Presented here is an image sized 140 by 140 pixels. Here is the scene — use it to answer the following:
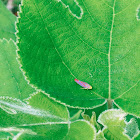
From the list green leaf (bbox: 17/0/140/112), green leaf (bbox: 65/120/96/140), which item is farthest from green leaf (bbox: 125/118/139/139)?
green leaf (bbox: 65/120/96/140)

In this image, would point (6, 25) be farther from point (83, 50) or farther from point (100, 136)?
point (100, 136)

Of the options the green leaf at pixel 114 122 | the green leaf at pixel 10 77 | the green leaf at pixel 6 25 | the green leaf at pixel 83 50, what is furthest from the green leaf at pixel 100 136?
the green leaf at pixel 6 25

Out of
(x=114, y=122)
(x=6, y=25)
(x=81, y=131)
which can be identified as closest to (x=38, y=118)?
(x=81, y=131)

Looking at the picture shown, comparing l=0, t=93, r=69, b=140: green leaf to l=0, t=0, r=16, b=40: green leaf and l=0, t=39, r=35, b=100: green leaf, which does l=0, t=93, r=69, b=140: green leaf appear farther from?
l=0, t=0, r=16, b=40: green leaf

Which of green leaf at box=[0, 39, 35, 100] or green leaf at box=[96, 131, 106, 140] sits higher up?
green leaf at box=[0, 39, 35, 100]

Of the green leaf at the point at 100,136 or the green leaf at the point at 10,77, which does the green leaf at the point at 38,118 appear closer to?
the green leaf at the point at 100,136
